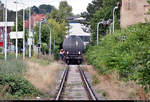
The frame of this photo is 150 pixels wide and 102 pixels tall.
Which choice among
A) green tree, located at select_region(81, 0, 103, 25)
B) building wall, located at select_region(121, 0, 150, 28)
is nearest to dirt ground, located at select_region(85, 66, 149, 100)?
building wall, located at select_region(121, 0, 150, 28)

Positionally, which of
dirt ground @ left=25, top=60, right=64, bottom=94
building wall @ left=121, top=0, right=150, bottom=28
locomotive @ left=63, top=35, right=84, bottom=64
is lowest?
dirt ground @ left=25, top=60, right=64, bottom=94

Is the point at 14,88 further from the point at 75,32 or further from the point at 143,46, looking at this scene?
the point at 75,32

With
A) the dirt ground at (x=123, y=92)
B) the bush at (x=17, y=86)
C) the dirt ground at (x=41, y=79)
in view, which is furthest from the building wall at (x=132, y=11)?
the bush at (x=17, y=86)

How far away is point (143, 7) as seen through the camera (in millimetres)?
51219

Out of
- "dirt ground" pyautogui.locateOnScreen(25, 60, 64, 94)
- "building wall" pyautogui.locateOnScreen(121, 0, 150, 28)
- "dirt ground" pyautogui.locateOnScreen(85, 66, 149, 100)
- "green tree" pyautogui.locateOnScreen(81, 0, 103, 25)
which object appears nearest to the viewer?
"dirt ground" pyautogui.locateOnScreen(85, 66, 149, 100)

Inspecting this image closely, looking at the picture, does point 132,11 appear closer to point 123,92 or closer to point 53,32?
point 53,32

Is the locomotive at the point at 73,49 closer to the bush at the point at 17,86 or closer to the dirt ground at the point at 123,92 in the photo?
the dirt ground at the point at 123,92

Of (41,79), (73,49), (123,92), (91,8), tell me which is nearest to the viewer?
(123,92)

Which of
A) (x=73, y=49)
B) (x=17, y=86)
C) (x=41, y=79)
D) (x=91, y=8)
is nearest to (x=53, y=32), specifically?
(x=73, y=49)

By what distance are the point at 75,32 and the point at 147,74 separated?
10353 centimetres

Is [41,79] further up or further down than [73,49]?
further down

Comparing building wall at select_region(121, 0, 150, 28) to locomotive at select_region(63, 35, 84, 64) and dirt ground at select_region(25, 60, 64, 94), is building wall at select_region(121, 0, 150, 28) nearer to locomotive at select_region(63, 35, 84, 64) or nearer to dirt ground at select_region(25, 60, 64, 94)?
locomotive at select_region(63, 35, 84, 64)

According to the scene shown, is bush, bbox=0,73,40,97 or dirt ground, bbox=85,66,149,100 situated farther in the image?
bush, bbox=0,73,40,97

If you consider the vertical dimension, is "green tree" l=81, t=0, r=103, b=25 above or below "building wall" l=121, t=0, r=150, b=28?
above
